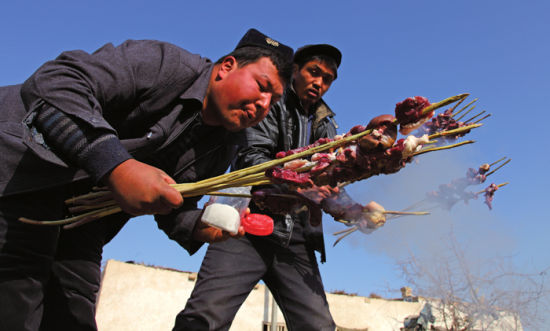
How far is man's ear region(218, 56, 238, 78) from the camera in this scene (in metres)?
2.12

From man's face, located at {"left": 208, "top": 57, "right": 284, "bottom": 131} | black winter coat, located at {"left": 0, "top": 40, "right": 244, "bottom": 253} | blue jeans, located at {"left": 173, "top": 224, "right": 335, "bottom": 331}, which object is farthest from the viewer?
blue jeans, located at {"left": 173, "top": 224, "right": 335, "bottom": 331}

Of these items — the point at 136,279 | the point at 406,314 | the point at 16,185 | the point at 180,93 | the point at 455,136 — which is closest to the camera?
the point at 16,185

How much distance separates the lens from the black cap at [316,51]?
11.0 ft

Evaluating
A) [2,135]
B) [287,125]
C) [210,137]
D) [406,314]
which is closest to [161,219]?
[210,137]

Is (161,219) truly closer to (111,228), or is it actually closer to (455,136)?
(111,228)

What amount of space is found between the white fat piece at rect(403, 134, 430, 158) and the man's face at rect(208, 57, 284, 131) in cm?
71

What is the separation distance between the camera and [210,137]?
90.0 inches

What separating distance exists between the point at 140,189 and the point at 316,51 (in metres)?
2.29

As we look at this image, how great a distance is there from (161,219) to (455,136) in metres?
1.55

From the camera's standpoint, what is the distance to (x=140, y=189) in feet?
4.80

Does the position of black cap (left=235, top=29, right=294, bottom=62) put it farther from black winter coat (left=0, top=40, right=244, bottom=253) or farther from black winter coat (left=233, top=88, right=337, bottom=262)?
black winter coat (left=233, top=88, right=337, bottom=262)

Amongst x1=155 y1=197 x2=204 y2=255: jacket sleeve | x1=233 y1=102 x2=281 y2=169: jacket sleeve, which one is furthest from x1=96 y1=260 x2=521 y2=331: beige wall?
x1=155 y1=197 x2=204 y2=255: jacket sleeve

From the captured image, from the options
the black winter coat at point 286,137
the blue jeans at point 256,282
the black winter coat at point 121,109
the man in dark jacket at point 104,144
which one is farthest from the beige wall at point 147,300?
the black winter coat at point 121,109

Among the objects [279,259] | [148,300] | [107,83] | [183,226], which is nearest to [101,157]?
[107,83]
